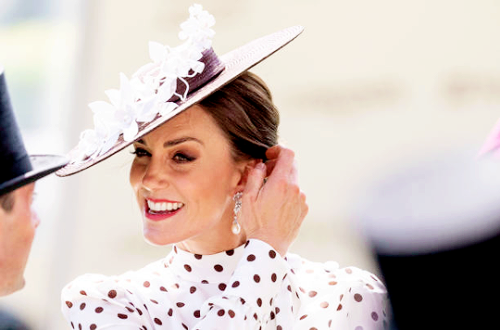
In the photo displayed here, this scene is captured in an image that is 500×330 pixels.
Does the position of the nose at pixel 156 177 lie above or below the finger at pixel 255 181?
above

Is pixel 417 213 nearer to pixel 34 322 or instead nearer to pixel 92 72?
pixel 92 72

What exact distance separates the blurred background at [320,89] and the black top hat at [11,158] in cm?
139

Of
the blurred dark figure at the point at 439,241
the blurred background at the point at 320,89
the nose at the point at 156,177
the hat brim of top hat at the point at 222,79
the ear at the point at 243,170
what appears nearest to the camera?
the blurred dark figure at the point at 439,241

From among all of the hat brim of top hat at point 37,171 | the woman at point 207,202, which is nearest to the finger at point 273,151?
the woman at point 207,202

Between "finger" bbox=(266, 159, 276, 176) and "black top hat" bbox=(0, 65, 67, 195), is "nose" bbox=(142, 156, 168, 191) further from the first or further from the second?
"black top hat" bbox=(0, 65, 67, 195)

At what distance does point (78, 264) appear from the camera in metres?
3.92

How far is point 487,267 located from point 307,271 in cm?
138

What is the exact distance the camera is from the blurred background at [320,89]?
3135 millimetres

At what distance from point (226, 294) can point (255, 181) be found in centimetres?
28

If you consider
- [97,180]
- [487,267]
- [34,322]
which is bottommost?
[34,322]

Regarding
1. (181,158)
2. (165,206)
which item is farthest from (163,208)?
(181,158)

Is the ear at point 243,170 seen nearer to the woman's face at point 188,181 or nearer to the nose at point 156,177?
the woman's face at point 188,181

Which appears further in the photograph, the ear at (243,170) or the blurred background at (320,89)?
the blurred background at (320,89)

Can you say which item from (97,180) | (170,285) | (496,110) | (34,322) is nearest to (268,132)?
(170,285)
